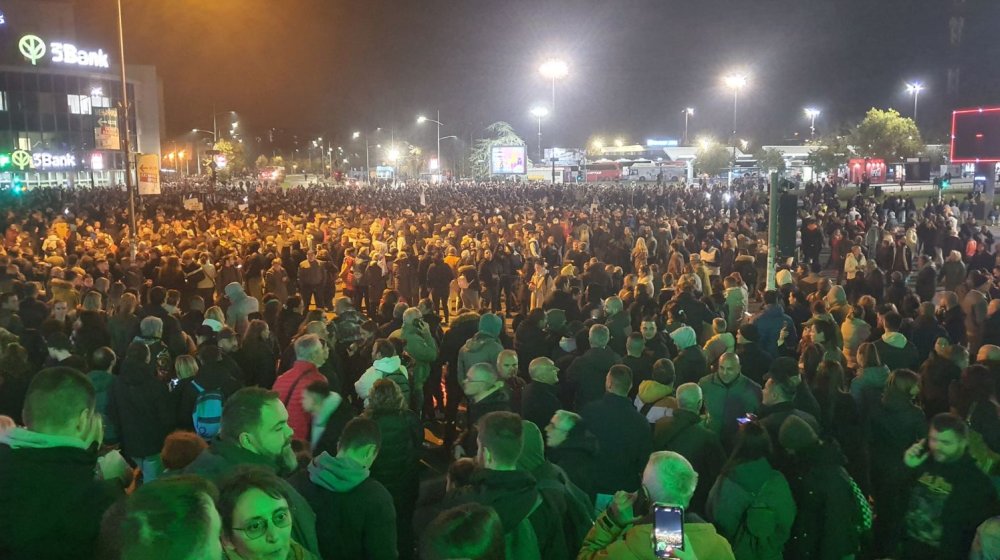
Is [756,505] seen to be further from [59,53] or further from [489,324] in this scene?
[59,53]

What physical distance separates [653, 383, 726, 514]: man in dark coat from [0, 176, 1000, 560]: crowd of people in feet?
0.05

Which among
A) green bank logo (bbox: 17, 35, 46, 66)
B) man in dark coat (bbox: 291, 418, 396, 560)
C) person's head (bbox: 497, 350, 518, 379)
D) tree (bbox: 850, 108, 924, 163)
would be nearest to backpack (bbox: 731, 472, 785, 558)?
man in dark coat (bbox: 291, 418, 396, 560)

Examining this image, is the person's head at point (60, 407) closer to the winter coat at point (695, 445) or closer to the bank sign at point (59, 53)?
the winter coat at point (695, 445)

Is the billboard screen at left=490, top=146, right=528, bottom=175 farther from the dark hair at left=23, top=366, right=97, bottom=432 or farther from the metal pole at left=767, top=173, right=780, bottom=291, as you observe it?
the dark hair at left=23, top=366, right=97, bottom=432

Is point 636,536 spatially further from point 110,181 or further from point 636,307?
point 110,181

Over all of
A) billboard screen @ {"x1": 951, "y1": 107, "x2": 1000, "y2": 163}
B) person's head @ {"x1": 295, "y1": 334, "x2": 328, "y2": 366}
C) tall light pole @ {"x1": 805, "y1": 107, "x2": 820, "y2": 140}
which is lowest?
person's head @ {"x1": 295, "y1": 334, "x2": 328, "y2": 366}

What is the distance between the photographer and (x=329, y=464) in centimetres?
386

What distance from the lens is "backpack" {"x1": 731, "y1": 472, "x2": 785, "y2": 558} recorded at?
14.1 feet

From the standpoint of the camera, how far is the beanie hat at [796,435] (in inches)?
178

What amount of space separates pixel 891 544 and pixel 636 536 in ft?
8.72

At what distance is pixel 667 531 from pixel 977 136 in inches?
1296

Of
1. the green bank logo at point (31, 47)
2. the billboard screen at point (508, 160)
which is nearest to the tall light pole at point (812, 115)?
the billboard screen at point (508, 160)

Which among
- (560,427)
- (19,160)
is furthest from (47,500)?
(19,160)

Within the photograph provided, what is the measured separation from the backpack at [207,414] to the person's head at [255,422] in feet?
6.84
